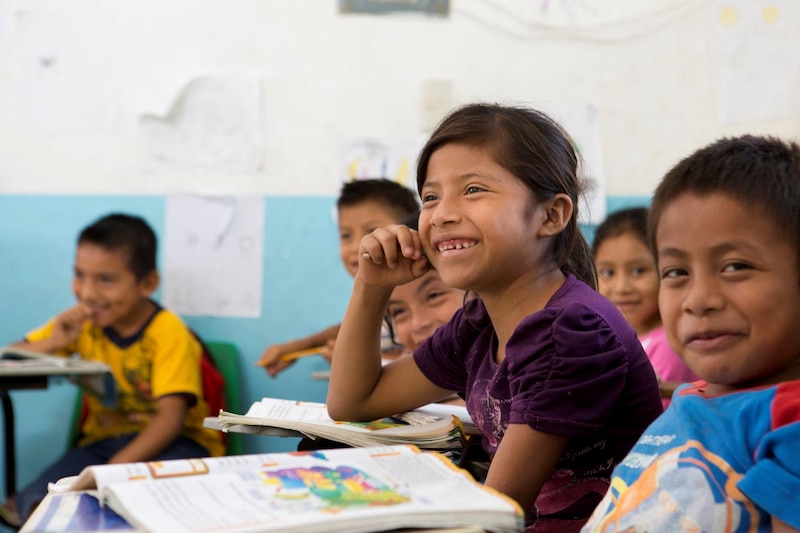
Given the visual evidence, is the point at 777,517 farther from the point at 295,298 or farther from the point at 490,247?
the point at 295,298

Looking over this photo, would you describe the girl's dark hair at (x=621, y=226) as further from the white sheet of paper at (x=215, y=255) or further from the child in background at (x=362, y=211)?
the white sheet of paper at (x=215, y=255)

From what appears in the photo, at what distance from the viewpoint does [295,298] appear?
2.96m

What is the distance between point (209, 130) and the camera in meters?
2.95

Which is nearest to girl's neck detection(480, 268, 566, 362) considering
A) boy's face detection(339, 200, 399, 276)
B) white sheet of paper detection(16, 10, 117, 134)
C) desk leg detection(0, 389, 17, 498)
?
boy's face detection(339, 200, 399, 276)

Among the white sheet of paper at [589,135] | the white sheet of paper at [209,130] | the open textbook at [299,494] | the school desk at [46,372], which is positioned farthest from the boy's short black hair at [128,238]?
the open textbook at [299,494]

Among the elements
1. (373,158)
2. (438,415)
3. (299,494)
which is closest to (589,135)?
(373,158)

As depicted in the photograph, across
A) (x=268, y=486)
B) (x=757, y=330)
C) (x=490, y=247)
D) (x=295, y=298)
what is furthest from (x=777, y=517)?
(x=295, y=298)

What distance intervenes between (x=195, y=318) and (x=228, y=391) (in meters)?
0.28

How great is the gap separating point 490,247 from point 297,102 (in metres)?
1.90

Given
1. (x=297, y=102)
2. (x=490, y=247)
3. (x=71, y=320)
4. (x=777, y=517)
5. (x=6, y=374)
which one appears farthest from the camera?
(x=297, y=102)

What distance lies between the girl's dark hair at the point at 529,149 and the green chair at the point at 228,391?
1.73 metres

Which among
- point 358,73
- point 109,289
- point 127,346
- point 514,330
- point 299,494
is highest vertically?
point 358,73

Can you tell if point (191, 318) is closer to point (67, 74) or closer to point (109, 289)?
point (109, 289)

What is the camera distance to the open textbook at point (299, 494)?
692mm
